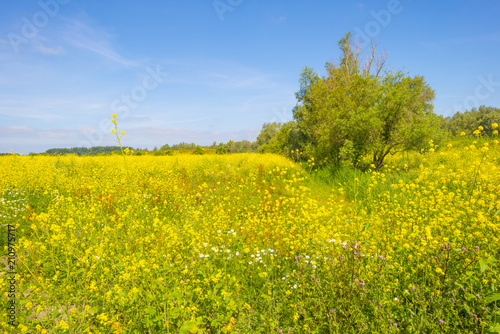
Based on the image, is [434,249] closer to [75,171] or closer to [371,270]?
[371,270]

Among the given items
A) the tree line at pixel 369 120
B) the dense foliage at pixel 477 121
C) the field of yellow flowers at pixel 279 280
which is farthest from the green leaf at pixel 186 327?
the dense foliage at pixel 477 121

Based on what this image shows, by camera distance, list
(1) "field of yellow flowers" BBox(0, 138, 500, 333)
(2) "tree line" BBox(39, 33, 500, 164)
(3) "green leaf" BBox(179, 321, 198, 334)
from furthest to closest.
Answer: (2) "tree line" BBox(39, 33, 500, 164) < (1) "field of yellow flowers" BBox(0, 138, 500, 333) < (3) "green leaf" BBox(179, 321, 198, 334)

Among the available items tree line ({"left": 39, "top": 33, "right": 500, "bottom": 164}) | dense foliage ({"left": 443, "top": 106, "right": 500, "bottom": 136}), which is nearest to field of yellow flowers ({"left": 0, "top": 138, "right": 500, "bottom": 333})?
tree line ({"left": 39, "top": 33, "right": 500, "bottom": 164})

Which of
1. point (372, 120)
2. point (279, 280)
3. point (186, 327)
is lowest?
point (279, 280)

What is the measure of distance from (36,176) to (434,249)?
1202 centimetres

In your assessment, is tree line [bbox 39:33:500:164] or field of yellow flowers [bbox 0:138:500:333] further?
tree line [bbox 39:33:500:164]

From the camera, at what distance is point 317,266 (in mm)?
3123

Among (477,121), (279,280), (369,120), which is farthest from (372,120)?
(477,121)

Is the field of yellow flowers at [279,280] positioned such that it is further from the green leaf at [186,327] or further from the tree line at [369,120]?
the tree line at [369,120]

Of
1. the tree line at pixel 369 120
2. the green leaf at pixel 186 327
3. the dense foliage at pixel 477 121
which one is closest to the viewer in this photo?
the green leaf at pixel 186 327

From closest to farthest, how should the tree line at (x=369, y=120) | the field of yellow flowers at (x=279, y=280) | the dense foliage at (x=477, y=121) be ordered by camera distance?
the field of yellow flowers at (x=279, y=280), the tree line at (x=369, y=120), the dense foliage at (x=477, y=121)

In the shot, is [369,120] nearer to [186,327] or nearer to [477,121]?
[186,327]

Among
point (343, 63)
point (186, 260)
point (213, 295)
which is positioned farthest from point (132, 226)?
point (343, 63)

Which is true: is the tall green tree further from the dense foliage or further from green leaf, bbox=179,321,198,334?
the dense foliage
